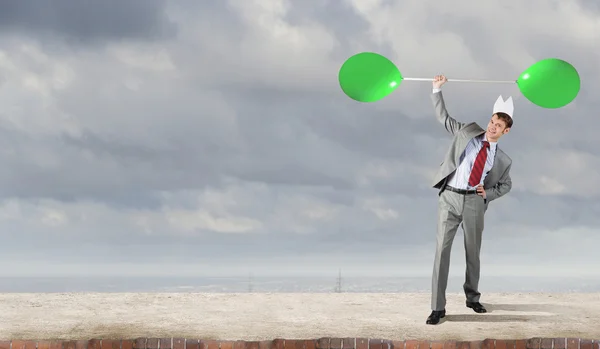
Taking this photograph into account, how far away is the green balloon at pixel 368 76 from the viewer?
809 centimetres

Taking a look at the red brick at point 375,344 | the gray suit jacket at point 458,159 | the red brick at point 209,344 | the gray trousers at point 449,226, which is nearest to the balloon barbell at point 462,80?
the gray suit jacket at point 458,159

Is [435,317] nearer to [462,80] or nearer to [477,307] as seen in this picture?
[477,307]

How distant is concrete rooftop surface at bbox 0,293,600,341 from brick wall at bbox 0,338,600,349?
0.65m

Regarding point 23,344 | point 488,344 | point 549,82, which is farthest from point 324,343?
point 549,82

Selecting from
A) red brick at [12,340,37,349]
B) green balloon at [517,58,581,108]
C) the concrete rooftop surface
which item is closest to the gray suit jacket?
green balloon at [517,58,581,108]

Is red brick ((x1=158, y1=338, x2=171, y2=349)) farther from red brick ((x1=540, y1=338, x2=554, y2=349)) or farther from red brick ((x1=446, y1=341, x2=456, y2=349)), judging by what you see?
red brick ((x1=540, y1=338, x2=554, y2=349))

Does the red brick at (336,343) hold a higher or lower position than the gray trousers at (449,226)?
lower

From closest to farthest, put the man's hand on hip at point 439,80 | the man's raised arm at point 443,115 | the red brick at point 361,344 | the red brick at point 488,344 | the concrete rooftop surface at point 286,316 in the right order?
the red brick at point 361,344 < the red brick at point 488,344 < the concrete rooftop surface at point 286,316 < the man's hand on hip at point 439,80 < the man's raised arm at point 443,115

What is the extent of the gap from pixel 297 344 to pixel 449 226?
2.46m

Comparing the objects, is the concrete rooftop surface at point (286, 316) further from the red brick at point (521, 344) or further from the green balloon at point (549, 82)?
the green balloon at point (549, 82)

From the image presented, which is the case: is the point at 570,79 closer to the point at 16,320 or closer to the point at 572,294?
the point at 572,294

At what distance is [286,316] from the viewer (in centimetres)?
823

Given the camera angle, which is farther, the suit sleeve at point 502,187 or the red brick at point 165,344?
the suit sleeve at point 502,187

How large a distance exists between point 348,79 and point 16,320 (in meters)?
4.32
